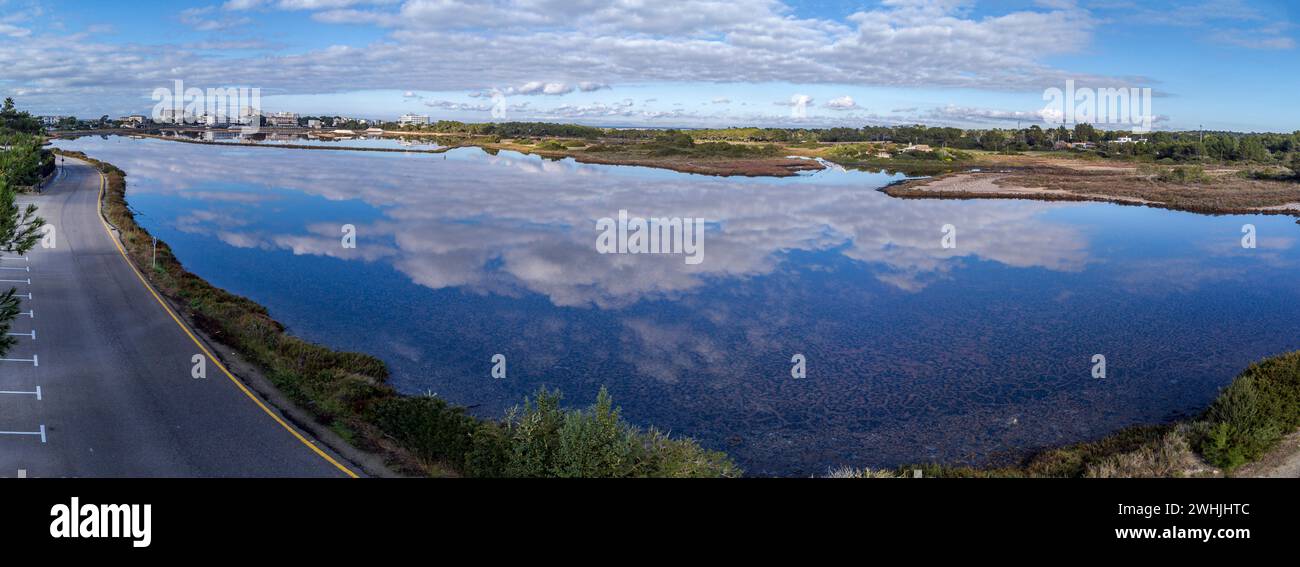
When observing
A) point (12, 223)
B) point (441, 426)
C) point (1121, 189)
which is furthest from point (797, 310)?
point (1121, 189)

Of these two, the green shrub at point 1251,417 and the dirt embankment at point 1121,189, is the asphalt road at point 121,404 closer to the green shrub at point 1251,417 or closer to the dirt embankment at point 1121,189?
the green shrub at point 1251,417

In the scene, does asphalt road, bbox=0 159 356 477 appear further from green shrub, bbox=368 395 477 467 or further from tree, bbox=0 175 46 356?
tree, bbox=0 175 46 356

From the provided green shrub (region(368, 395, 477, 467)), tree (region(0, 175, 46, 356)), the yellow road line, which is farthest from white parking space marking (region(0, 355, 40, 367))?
green shrub (region(368, 395, 477, 467))

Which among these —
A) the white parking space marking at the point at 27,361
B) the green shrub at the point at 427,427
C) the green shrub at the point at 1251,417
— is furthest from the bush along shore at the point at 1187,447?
the white parking space marking at the point at 27,361

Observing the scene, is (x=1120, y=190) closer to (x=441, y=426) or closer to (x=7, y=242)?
(x=441, y=426)

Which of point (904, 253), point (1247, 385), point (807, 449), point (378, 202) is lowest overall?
point (807, 449)
